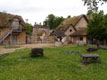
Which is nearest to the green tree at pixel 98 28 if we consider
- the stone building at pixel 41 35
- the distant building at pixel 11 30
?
the distant building at pixel 11 30

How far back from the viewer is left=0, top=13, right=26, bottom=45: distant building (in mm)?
27561

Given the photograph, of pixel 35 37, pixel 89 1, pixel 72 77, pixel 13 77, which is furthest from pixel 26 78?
pixel 35 37

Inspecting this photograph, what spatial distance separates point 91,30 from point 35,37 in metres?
21.0

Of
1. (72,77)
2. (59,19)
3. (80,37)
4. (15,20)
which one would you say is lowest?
(72,77)

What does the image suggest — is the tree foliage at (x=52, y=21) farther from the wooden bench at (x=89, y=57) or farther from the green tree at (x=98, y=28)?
the wooden bench at (x=89, y=57)

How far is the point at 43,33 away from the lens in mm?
41344

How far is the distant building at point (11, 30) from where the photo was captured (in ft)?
90.4

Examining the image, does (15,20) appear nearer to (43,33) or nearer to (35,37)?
(35,37)

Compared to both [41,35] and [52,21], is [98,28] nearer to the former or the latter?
[41,35]

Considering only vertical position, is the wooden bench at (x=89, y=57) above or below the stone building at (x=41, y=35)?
below

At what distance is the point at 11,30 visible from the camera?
90.9 feet

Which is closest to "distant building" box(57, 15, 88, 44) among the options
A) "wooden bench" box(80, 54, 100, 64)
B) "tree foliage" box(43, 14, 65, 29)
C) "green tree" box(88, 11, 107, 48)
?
"green tree" box(88, 11, 107, 48)

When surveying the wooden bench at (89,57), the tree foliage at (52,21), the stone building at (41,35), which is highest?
the tree foliage at (52,21)

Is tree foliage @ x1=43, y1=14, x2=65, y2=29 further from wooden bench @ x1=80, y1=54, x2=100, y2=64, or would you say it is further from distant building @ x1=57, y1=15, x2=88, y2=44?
wooden bench @ x1=80, y1=54, x2=100, y2=64
